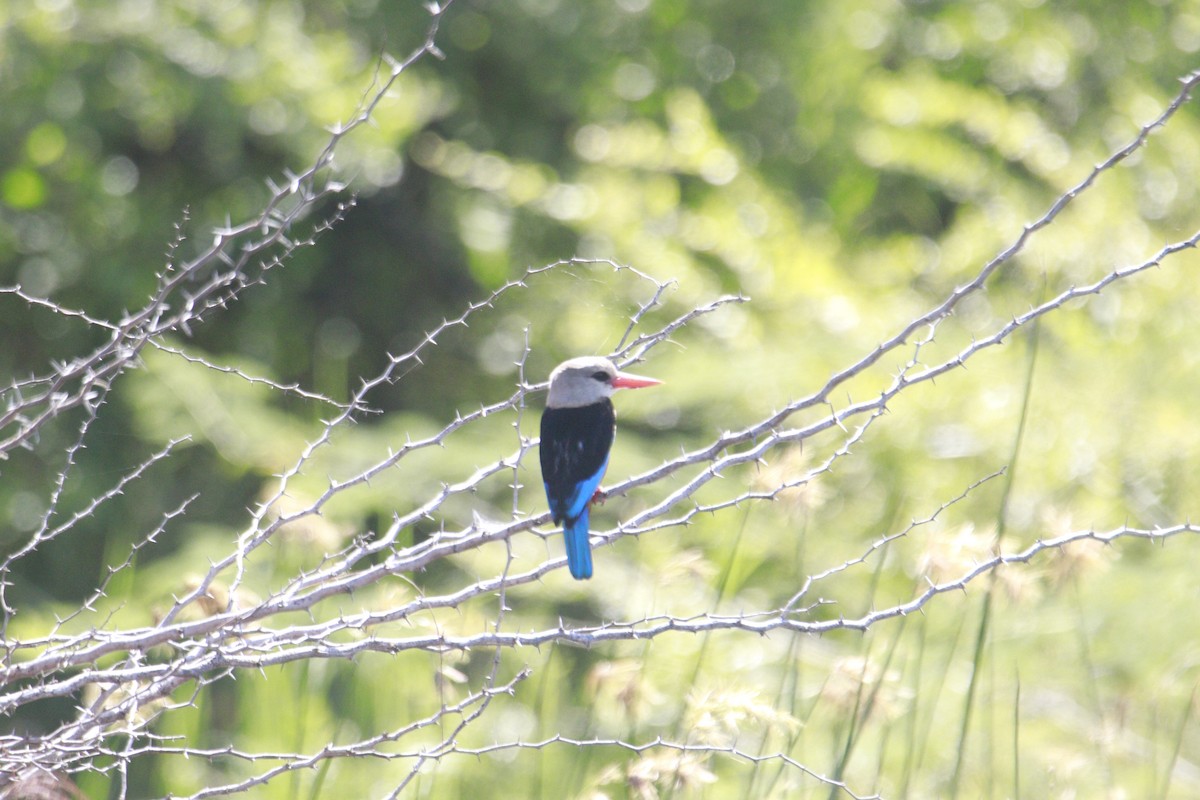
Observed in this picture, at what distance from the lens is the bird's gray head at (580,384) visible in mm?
3051

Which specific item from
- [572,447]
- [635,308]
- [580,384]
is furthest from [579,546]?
[635,308]

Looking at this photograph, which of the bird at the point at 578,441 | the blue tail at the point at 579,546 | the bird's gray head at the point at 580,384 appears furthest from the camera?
the bird's gray head at the point at 580,384

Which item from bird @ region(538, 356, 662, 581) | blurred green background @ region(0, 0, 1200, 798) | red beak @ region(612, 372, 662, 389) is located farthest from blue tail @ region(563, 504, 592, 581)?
blurred green background @ region(0, 0, 1200, 798)

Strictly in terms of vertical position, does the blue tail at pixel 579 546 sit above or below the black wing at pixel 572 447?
below

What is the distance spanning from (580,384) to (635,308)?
1.23 meters

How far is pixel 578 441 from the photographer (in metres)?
3.07

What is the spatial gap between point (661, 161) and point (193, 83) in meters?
1.87

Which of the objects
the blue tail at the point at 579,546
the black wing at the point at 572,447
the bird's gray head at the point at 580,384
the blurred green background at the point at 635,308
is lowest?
the blue tail at the point at 579,546

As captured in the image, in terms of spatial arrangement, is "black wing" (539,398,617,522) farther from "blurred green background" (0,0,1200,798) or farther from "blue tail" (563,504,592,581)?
"blurred green background" (0,0,1200,798)

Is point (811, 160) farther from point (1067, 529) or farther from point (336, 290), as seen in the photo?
point (1067, 529)

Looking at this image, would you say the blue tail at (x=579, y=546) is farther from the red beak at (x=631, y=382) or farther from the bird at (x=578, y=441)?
the red beak at (x=631, y=382)

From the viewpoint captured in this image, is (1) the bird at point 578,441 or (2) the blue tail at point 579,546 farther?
(1) the bird at point 578,441

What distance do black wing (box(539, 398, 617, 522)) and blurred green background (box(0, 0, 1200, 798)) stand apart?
486 millimetres

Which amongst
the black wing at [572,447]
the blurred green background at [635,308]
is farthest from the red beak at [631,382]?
the blurred green background at [635,308]
